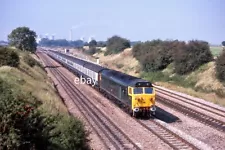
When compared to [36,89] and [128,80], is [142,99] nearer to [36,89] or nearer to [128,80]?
[128,80]

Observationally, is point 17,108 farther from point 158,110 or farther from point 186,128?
point 158,110

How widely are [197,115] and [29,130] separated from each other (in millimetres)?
18122

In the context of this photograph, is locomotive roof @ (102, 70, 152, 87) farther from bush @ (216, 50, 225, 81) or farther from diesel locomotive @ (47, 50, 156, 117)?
bush @ (216, 50, 225, 81)

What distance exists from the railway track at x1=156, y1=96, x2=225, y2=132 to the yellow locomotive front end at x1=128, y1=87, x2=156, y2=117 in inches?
142

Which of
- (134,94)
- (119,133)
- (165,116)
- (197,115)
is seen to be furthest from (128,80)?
(119,133)

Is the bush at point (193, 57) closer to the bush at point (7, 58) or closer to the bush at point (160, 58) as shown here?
the bush at point (160, 58)

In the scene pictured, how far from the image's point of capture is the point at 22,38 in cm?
10294

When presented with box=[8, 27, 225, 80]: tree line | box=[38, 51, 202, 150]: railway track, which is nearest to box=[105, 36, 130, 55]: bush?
box=[8, 27, 225, 80]: tree line

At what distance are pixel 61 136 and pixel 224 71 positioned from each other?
106 feet

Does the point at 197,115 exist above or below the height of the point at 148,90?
below

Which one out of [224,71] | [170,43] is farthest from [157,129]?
[170,43]

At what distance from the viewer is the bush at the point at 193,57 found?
55906 mm

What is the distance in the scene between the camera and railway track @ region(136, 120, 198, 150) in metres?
19.3

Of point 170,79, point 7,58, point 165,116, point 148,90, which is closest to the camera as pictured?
point 148,90
